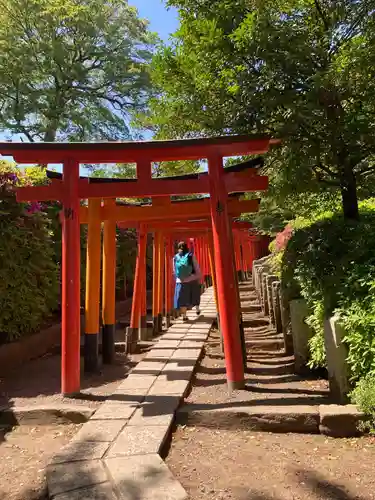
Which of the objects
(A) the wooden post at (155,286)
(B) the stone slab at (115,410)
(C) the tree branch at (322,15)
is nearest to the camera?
(B) the stone slab at (115,410)

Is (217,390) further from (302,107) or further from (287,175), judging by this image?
(302,107)

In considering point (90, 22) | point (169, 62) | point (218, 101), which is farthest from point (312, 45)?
point (90, 22)

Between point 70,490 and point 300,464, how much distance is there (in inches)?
59.4

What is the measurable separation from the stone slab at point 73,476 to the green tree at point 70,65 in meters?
17.4

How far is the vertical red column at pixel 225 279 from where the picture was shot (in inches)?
169

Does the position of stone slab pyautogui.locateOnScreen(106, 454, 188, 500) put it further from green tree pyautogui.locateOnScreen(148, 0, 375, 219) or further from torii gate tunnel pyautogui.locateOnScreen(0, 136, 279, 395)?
green tree pyautogui.locateOnScreen(148, 0, 375, 219)

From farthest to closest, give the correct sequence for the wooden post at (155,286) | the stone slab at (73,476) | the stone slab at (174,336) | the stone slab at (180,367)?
1. the wooden post at (155,286)
2. the stone slab at (174,336)
3. the stone slab at (180,367)
4. the stone slab at (73,476)

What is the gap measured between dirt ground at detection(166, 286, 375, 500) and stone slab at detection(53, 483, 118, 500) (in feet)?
1.58

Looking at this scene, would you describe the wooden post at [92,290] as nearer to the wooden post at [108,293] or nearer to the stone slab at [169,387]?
the wooden post at [108,293]

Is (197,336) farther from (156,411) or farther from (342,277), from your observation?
(342,277)

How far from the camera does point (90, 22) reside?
18281 mm

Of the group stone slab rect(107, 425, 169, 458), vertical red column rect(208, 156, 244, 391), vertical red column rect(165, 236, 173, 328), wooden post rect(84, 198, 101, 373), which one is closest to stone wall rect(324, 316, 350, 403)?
vertical red column rect(208, 156, 244, 391)

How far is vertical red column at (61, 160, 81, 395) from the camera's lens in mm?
4312

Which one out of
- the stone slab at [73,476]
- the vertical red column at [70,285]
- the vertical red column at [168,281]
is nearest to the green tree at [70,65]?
the vertical red column at [168,281]
